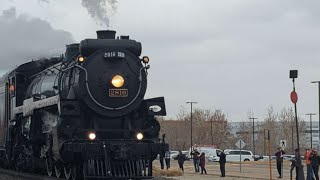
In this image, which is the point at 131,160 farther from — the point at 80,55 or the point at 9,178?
the point at 9,178

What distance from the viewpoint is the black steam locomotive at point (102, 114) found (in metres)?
15.6

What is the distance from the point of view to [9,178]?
771 inches

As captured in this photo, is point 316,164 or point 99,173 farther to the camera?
point 316,164

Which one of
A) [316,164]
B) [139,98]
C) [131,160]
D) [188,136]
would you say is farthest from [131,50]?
[188,136]

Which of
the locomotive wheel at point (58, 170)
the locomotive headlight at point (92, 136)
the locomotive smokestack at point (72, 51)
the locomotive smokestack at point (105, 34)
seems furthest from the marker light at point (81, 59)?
the locomotive wheel at point (58, 170)

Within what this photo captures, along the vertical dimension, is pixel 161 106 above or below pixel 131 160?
above

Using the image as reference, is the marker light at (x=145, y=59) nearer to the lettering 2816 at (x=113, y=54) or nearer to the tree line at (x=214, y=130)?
the lettering 2816 at (x=113, y=54)

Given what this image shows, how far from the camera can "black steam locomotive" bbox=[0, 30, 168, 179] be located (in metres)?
15.6

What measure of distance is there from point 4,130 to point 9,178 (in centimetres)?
475

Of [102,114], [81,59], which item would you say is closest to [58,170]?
[102,114]

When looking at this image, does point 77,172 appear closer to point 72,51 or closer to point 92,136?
point 92,136

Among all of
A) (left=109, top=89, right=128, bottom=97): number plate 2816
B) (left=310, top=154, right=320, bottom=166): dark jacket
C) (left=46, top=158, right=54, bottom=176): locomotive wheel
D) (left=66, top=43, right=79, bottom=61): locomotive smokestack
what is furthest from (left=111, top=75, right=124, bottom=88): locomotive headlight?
(left=310, top=154, right=320, bottom=166): dark jacket

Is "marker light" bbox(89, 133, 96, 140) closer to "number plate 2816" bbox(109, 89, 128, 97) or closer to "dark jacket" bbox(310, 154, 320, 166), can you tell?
"number plate 2816" bbox(109, 89, 128, 97)

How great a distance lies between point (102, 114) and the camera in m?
16.1
